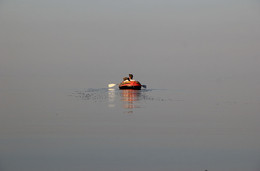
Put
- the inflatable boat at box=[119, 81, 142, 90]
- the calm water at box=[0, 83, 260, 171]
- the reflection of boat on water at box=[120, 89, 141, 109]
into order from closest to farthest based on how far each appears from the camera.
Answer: the calm water at box=[0, 83, 260, 171] → the reflection of boat on water at box=[120, 89, 141, 109] → the inflatable boat at box=[119, 81, 142, 90]

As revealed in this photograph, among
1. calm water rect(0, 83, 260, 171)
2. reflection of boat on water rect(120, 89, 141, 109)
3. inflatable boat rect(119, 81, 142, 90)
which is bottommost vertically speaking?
calm water rect(0, 83, 260, 171)

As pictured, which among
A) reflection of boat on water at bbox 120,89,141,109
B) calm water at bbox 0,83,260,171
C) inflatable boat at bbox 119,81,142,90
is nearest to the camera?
calm water at bbox 0,83,260,171

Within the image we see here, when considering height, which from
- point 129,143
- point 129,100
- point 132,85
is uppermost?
point 132,85

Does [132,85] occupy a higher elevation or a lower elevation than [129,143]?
higher

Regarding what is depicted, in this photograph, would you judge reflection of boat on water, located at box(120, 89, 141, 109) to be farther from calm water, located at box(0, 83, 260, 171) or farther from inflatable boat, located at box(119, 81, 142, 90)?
inflatable boat, located at box(119, 81, 142, 90)

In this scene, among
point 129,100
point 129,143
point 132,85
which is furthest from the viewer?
point 132,85

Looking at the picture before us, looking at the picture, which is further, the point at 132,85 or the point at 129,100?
the point at 132,85

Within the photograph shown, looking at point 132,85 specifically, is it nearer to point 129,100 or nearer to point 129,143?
point 129,100

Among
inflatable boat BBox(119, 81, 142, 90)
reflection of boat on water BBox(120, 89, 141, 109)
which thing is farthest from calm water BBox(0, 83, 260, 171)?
inflatable boat BBox(119, 81, 142, 90)

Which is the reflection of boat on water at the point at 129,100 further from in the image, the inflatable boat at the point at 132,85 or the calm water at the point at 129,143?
the inflatable boat at the point at 132,85

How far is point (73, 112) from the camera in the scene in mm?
31891

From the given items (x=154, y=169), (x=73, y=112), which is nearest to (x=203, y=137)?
(x=154, y=169)

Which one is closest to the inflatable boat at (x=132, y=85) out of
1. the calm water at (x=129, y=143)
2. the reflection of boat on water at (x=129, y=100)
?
the reflection of boat on water at (x=129, y=100)

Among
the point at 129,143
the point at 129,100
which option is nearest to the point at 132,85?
the point at 129,100
